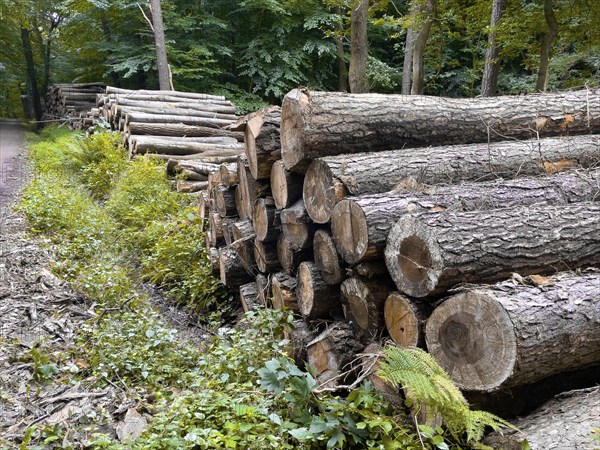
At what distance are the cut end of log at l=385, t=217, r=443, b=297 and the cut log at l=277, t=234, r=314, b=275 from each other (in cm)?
117

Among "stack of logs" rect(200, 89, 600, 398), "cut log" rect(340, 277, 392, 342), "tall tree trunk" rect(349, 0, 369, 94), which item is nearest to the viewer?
"stack of logs" rect(200, 89, 600, 398)

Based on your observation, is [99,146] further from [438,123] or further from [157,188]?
[438,123]

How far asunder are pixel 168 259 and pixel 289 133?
2.86m

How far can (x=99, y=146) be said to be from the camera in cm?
979

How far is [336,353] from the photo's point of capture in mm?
3578

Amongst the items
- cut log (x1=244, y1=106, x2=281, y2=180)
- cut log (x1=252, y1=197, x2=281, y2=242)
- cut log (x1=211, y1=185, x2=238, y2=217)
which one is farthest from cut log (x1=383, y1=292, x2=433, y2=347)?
cut log (x1=211, y1=185, x2=238, y2=217)

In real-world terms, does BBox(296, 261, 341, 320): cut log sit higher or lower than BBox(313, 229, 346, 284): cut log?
lower

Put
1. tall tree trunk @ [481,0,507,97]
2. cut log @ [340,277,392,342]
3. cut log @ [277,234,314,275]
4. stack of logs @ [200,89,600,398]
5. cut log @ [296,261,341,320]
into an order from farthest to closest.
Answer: tall tree trunk @ [481,0,507,97] < cut log @ [277,234,314,275] < cut log @ [296,261,341,320] < cut log @ [340,277,392,342] < stack of logs @ [200,89,600,398]

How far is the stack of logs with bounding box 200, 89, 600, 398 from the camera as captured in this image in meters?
2.68

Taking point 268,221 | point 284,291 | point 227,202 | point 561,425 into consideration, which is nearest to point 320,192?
point 268,221

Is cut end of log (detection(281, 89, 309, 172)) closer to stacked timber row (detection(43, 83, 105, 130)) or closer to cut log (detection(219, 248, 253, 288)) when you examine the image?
cut log (detection(219, 248, 253, 288))

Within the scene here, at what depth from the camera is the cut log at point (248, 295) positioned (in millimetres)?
5057

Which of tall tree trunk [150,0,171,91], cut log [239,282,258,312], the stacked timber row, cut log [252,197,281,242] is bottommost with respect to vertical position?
cut log [239,282,258,312]

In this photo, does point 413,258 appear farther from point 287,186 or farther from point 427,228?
point 287,186
